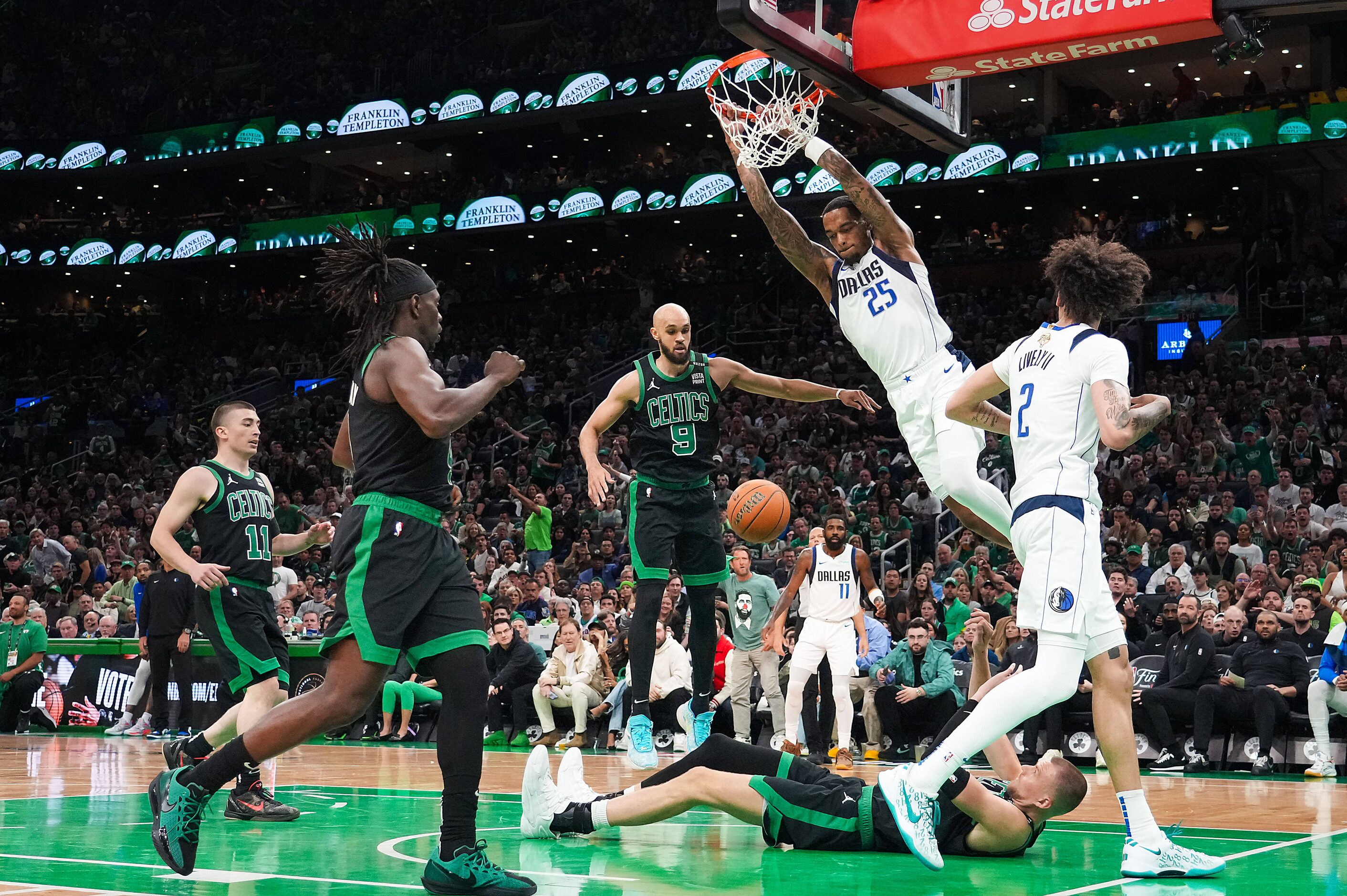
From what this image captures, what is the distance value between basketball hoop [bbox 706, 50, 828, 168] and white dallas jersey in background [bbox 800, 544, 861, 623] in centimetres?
506

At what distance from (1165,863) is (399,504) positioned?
3272mm

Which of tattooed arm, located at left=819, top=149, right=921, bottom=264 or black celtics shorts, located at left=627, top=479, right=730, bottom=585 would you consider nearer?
tattooed arm, located at left=819, top=149, right=921, bottom=264

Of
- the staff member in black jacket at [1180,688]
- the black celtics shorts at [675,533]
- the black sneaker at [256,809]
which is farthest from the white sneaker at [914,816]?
the staff member in black jacket at [1180,688]

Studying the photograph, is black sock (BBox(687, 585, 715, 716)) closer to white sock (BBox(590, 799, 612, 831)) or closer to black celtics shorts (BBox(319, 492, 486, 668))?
white sock (BBox(590, 799, 612, 831))

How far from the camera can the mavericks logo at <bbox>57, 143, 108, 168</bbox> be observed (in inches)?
1448

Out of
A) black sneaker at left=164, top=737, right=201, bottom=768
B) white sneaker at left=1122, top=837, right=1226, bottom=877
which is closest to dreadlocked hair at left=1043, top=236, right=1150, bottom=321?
white sneaker at left=1122, top=837, right=1226, bottom=877

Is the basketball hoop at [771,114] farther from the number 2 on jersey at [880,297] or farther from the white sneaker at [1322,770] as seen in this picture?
the white sneaker at [1322,770]

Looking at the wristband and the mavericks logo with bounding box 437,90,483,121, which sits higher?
the mavericks logo with bounding box 437,90,483,121

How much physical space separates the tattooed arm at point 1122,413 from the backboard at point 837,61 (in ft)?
10.8

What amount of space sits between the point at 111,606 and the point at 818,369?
13.8m

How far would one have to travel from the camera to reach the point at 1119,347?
550cm

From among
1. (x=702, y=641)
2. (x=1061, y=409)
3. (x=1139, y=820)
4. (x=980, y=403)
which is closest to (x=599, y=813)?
(x=702, y=641)

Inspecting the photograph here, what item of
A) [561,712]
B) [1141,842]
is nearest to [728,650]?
[561,712]

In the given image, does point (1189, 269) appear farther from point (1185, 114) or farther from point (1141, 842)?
point (1141, 842)
